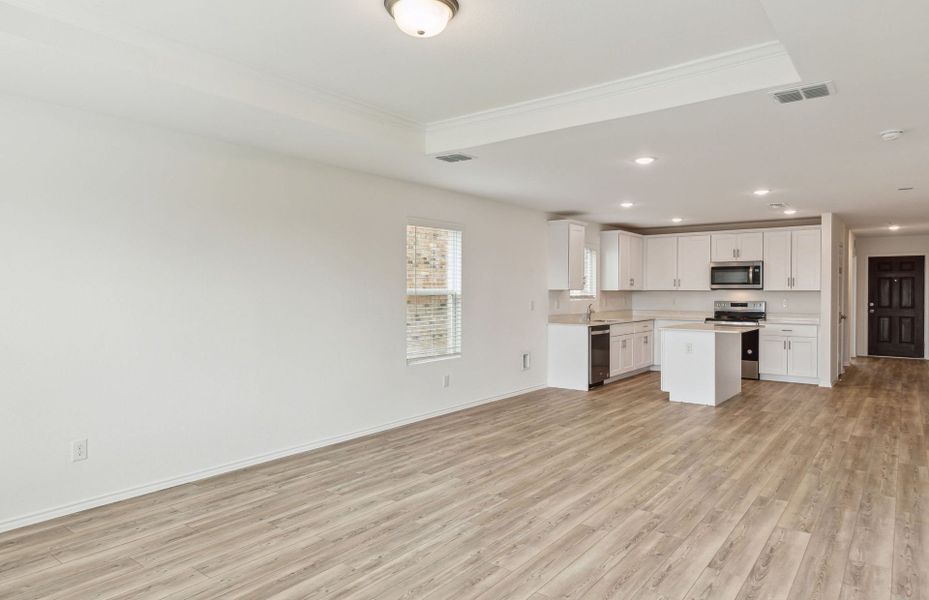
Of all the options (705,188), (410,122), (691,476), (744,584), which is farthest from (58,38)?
(705,188)

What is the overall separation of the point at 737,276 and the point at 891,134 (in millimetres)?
4994

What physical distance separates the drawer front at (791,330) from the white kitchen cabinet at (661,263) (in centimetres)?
156

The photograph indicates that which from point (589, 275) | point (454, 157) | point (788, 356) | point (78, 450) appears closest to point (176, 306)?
point (78, 450)

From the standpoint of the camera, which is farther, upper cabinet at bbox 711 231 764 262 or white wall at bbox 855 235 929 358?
white wall at bbox 855 235 929 358

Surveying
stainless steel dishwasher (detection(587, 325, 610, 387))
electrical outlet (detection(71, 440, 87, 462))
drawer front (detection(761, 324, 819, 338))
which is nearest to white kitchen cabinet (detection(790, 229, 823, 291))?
drawer front (detection(761, 324, 819, 338))

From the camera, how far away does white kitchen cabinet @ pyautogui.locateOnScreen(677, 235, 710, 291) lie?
892 centimetres

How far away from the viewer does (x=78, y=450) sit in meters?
3.32

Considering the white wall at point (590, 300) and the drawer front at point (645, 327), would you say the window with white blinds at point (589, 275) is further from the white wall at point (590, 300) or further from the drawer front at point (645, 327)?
the drawer front at point (645, 327)

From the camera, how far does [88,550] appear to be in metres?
2.84

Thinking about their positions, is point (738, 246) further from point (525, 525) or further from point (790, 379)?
point (525, 525)

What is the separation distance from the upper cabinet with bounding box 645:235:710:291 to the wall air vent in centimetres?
607

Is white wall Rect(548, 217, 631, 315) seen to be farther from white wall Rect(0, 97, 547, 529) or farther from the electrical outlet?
the electrical outlet

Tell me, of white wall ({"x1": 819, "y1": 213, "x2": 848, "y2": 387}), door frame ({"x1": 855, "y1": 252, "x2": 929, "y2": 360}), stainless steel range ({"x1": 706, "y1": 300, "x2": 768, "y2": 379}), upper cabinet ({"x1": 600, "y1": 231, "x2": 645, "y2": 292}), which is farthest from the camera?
door frame ({"x1": 855, "y1": 252, "x2": 929, "y2": 360})

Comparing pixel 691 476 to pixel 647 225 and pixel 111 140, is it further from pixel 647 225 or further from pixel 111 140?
pixel 647 225
